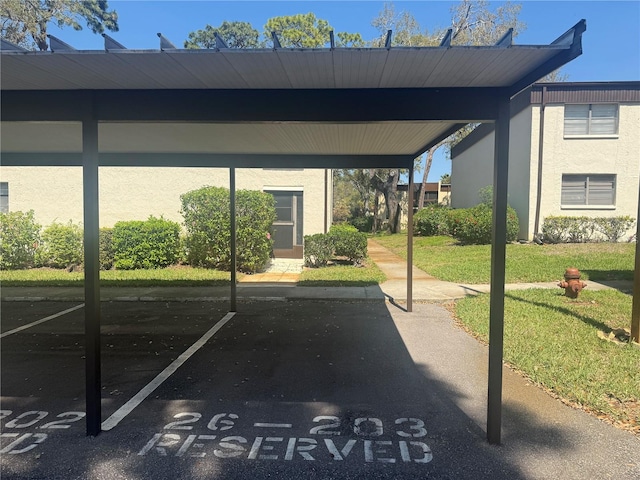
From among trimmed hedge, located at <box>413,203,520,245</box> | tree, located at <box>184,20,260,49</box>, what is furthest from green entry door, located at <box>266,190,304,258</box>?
tree, located at <box>184,20,260,49</box>

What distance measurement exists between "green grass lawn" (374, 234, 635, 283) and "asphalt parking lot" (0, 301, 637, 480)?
18.6 feet

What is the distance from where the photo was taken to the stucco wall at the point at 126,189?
13.7m

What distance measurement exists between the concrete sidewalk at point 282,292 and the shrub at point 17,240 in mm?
3112

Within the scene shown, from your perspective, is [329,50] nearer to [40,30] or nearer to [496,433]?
[496,433]

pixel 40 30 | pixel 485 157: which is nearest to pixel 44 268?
pixel 40 30

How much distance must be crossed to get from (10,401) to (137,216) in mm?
10613

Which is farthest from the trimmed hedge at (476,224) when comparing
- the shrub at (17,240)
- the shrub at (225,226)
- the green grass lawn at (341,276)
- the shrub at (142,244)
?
the shrub at (17,240)

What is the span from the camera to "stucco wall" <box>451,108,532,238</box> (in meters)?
17.4

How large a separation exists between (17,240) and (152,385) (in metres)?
11.0

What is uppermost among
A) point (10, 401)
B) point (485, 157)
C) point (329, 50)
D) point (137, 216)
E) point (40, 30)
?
point (40, 30)

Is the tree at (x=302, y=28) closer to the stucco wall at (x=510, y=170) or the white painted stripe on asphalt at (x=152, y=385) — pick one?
the stucco wall at (x=510, y=170)

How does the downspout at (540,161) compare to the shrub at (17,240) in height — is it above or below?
above

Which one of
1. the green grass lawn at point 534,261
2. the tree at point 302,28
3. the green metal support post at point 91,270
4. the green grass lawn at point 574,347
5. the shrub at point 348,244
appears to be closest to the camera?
the green metal support post at point 91,270

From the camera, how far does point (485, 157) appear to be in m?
22.2
